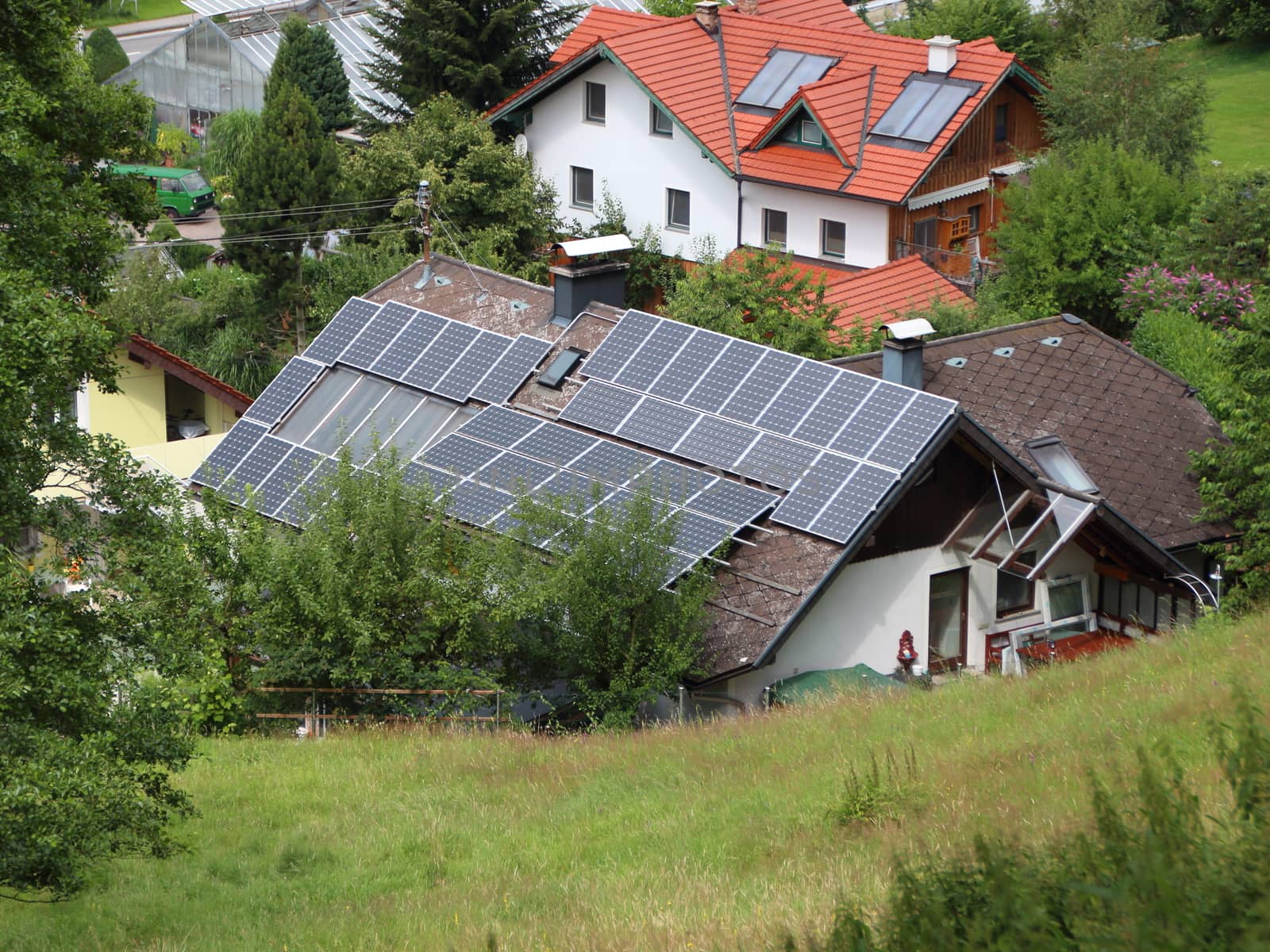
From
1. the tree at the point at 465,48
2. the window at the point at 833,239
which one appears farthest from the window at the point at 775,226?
the tree at the point at 465,48

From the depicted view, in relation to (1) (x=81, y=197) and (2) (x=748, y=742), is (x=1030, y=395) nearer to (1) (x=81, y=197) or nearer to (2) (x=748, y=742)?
(2) (x=748, y=742)

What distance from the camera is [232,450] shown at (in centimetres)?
2780

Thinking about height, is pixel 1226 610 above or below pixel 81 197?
below

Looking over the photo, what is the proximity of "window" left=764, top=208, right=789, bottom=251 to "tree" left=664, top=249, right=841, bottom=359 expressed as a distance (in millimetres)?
9194

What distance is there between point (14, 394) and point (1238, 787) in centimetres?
809

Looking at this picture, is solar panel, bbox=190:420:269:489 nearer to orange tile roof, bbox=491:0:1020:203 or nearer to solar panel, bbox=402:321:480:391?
solar panel, bbox=402:321:480:391

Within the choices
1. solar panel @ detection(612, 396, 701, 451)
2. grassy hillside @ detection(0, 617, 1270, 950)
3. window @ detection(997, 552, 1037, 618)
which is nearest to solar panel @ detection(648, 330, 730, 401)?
solar panel @ detection(612, 396, 701, 451)

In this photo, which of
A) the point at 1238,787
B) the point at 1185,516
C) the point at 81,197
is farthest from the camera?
the point at 1185,516

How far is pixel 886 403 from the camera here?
2338 centimetres

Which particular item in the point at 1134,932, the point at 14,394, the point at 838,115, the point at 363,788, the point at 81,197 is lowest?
the point at 363,788

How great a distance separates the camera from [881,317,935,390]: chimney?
2488cm

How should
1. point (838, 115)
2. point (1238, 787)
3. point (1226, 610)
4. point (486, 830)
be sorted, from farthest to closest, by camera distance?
point (838, 115)
point (1226, 610)
point (486, 830)
point (1238, 787)

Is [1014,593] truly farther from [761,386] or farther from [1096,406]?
[761,386]

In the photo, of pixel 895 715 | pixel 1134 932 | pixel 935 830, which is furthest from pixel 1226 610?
pixel 1134 932
